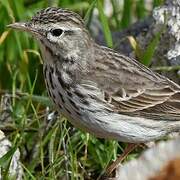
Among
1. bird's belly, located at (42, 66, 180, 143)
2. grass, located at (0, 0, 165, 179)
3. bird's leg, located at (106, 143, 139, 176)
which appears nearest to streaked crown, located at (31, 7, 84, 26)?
bird's belly, located at (42, 66, 180, 143)

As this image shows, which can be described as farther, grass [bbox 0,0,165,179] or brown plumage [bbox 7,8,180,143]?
grass [bbox 0,0,165,179]

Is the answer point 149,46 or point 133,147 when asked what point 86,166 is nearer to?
point 133,147

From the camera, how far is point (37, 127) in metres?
5.54

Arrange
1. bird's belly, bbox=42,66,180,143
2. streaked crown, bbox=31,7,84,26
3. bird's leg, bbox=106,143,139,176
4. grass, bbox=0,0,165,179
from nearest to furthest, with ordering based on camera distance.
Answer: bird's belly, bbox=42,66,180,143
streaked crown, bbox=31,7,84,26
grass, bbox=0,0,165,179
bird's leg, bbox=106,143,139,176

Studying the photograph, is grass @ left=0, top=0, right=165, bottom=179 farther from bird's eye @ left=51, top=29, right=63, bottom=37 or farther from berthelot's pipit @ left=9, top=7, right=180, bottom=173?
bird's eye @ left=51, top=29, right=63, bottom=37

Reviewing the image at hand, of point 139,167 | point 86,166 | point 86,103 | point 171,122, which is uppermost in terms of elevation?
point 139,167

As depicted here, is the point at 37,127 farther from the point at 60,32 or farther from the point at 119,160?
the point at 60,32

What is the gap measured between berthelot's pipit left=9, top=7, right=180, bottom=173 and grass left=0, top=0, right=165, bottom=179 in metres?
0.32

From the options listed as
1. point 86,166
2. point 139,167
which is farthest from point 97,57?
point 139,167

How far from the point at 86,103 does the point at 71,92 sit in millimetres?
137

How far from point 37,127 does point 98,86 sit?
33.6 inches

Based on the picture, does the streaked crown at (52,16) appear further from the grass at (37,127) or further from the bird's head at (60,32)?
the grass at (37,127)

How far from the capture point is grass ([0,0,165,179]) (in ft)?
16.2

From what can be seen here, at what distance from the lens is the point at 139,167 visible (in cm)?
235
